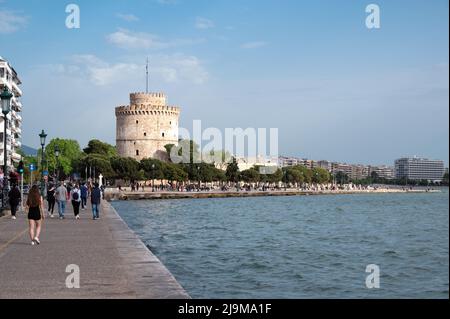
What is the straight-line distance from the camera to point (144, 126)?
4117 inches

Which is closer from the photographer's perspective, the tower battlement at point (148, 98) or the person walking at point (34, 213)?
the person walking at point (34, 213)

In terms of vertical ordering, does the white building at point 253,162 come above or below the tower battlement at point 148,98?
below

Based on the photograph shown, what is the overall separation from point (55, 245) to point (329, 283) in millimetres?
5856

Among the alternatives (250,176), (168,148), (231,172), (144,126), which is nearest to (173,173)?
(168,148)

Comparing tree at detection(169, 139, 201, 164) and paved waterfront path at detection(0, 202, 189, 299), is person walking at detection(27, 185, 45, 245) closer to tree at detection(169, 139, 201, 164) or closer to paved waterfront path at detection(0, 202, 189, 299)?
paved waterfront path at detection(0, 202, 189, 299)

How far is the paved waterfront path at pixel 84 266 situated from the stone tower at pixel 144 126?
87277 millimetres

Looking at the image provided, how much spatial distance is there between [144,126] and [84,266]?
94.4m

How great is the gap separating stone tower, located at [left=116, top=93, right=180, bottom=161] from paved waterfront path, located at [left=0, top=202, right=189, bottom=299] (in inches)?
3436

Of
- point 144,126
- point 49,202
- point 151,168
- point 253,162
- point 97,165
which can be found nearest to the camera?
point 49,202

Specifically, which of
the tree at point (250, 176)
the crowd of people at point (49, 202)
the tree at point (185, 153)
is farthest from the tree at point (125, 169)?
the crowd of people at point (49, 202)

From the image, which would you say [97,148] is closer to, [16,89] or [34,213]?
[16,89]

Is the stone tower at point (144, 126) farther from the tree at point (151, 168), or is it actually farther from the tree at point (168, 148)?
the tree at point (151, 168)

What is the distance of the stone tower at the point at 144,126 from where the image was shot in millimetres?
104562

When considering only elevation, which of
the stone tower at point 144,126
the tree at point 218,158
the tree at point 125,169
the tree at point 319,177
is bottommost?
the tree at point 319,177
